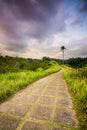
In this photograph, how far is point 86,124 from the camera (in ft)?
9.39

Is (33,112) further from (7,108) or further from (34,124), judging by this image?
A: (7,108)

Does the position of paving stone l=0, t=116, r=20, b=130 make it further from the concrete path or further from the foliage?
the foliage

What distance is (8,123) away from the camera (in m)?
2.84

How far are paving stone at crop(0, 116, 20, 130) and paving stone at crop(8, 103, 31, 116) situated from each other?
0.34 metres

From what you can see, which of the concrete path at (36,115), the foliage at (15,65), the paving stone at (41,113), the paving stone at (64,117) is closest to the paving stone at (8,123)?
the concrete path at (36,115)

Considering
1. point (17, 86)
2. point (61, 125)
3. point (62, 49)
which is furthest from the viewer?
point (62, 49)

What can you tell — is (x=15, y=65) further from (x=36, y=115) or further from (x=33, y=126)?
(x=33, y=126)

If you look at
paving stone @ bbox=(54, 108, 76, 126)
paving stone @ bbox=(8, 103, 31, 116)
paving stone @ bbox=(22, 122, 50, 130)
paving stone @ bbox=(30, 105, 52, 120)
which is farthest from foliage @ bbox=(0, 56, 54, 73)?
paving stone @ bbox=(22, 122, 50, 130)

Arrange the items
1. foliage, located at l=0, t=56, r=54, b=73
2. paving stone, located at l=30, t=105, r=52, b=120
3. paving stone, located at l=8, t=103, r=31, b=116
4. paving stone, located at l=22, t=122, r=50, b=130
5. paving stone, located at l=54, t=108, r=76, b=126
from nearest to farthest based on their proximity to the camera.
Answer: paving stone, located at l=22, t=122, r=50, b=130 → paving stone, located at l=54, t=108, r=76, b=126 → paving stone, located at l=30, t=105, r=52, b=120 → paving stone, located at l=8, t=103, r=31, b=116 → foliage, located at l=0, t=56, r=54, b=73

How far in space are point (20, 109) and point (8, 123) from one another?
84 cm

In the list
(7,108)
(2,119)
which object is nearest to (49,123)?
(2,119)

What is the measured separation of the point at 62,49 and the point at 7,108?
61225 mm

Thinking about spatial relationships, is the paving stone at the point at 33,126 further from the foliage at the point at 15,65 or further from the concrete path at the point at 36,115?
the foliage at the point at 15,65

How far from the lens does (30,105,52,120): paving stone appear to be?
3.19 metres
